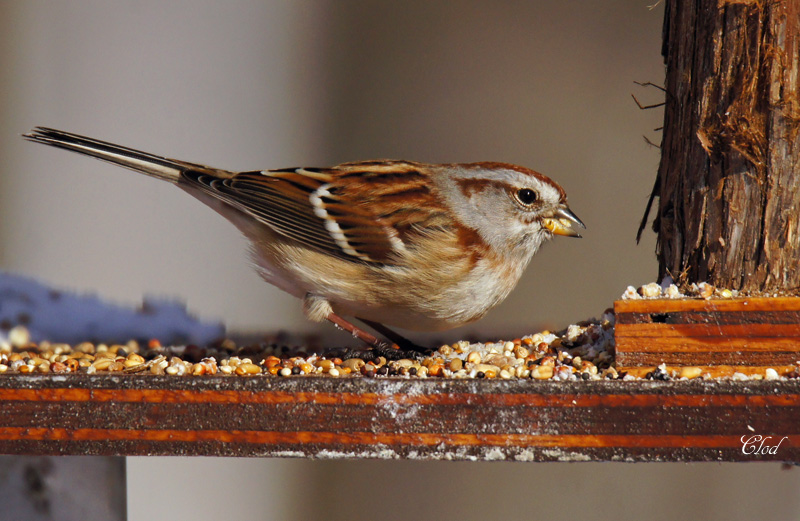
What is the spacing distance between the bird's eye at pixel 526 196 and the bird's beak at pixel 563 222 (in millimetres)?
76

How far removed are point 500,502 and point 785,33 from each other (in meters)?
2.54

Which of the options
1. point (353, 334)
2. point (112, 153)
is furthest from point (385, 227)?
point (112, 153)

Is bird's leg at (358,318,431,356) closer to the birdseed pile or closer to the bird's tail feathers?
the birdseed pile

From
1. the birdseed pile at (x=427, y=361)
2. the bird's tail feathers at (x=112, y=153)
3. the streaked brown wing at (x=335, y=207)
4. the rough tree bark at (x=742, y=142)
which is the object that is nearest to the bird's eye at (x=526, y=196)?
the streaked brown wing at (x=335, y=207)

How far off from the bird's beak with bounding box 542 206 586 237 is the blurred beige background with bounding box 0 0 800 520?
0.70m

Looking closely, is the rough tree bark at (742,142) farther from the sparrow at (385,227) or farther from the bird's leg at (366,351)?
the bird's leg at (366,351)

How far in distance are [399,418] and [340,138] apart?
232cm

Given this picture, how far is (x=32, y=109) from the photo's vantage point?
332cm

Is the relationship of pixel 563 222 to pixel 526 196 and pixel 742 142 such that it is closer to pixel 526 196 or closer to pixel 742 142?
pixel 526 196

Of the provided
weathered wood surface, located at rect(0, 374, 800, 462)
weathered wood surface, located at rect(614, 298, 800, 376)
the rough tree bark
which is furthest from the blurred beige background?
weathered wood surface, located at rect(0, 374, 800, 462)

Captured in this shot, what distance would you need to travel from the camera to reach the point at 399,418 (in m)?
1.61

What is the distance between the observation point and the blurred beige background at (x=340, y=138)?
3.38 m

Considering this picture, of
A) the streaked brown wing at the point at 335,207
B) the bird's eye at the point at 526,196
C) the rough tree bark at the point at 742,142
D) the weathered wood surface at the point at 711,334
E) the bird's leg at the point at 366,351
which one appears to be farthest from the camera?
the bird's eye at the point at 526,196

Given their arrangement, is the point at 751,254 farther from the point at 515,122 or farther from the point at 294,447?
the point at 515,122
